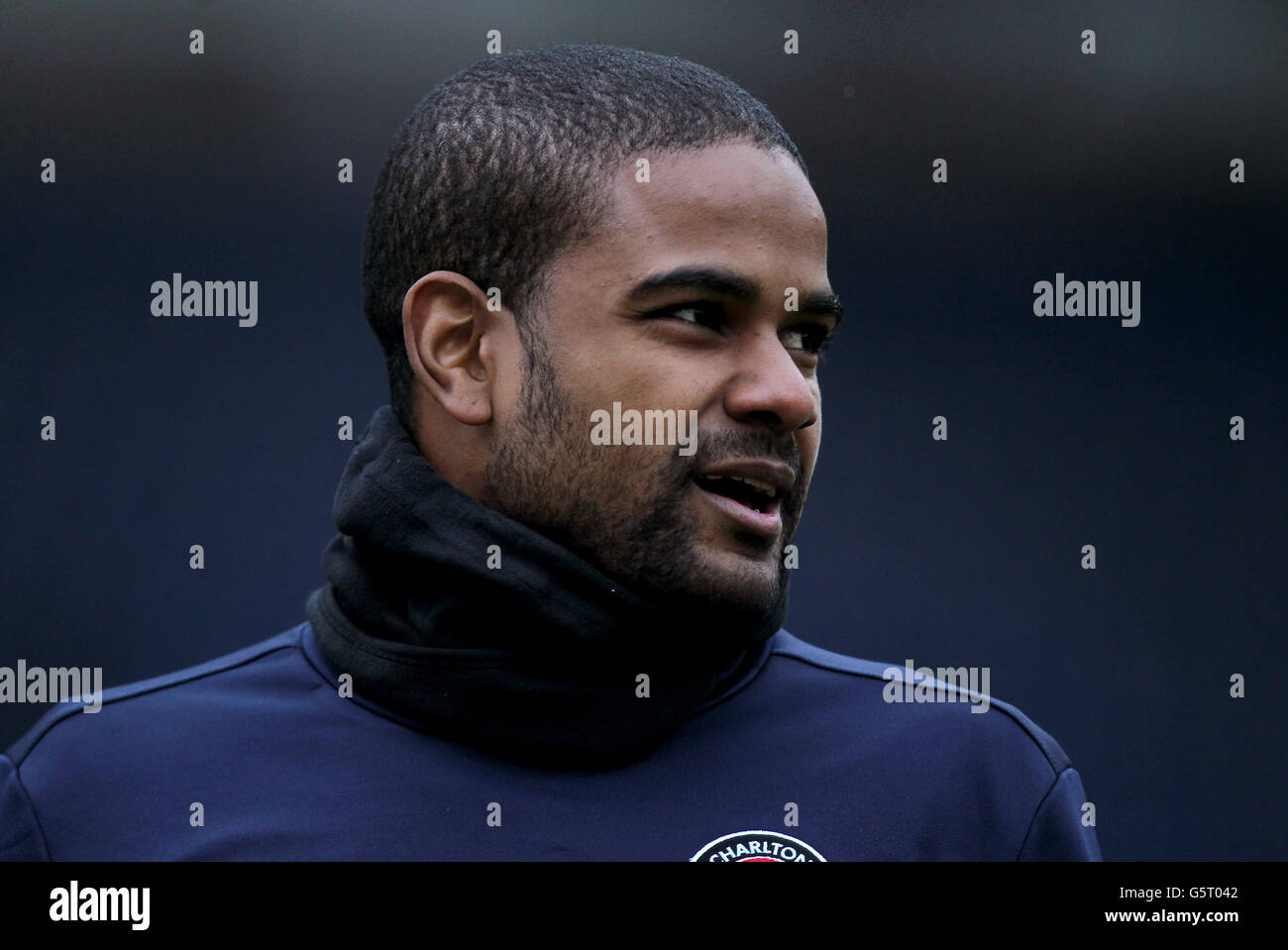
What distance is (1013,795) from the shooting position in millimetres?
2094

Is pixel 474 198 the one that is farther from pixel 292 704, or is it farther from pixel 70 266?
pixel 70 266

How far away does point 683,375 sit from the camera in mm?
1987

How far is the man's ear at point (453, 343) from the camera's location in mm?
2148
